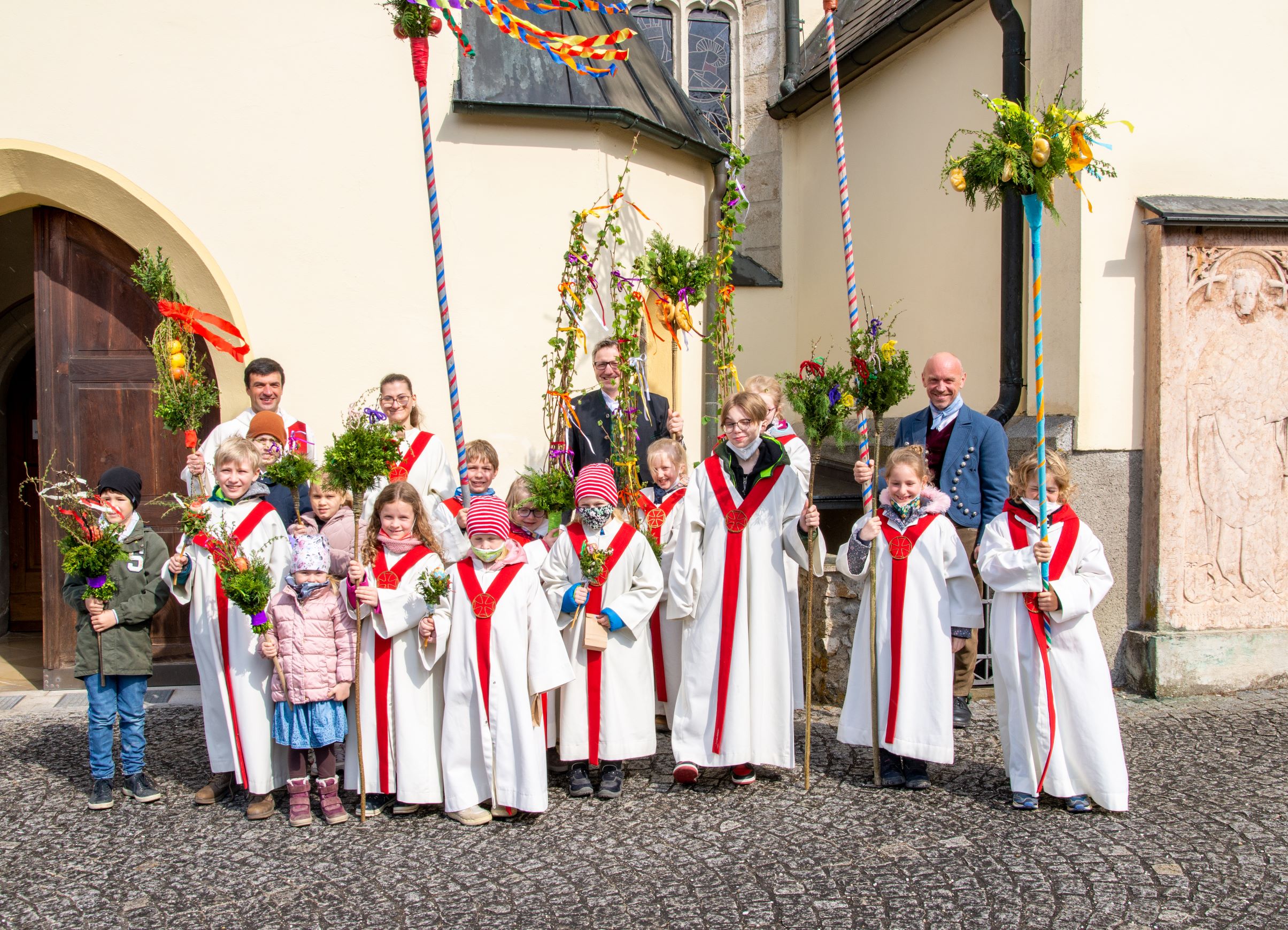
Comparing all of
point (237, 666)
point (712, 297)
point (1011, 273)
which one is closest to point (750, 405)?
point (237, 666)

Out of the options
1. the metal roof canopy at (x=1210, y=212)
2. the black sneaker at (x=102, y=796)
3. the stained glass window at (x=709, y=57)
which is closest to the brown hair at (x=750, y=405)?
the metal roof canopy at (x=1210, y=212)

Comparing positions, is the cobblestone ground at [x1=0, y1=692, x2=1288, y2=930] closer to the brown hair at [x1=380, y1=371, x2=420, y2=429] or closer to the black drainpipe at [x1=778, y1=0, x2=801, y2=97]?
the brown hair at [x1=380, y1=371, x2=420, y2=429]

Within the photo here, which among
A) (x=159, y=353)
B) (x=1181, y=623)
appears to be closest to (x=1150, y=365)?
(x=1181, y=623)

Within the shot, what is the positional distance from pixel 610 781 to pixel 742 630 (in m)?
0.94

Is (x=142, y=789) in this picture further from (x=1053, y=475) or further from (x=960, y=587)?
(x=1053, y=475)

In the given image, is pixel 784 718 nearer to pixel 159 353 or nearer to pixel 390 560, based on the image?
pixel 390 560

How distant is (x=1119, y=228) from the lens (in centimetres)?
680

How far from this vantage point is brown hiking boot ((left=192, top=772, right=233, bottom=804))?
498 centimetres

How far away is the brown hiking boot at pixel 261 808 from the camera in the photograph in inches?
188

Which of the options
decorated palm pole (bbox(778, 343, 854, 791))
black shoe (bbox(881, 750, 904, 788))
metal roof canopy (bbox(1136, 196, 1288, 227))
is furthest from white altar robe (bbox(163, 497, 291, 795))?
metal roof canopy (bbox(1136, 196, 1288, 227))

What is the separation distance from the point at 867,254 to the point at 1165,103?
323cm

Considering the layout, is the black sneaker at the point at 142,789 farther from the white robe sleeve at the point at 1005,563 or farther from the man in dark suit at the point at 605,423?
the white robe sleeve at the point at 1005,563

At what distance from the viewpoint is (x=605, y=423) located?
6.42m

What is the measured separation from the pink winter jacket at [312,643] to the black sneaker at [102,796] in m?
1.00
